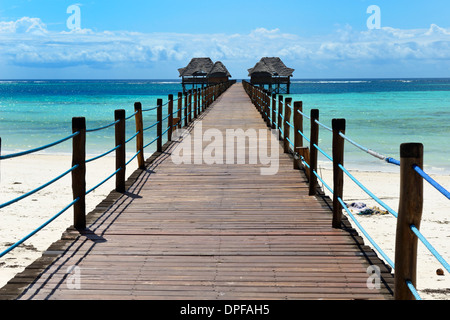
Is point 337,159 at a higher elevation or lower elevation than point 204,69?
lower

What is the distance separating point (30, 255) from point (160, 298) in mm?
5554

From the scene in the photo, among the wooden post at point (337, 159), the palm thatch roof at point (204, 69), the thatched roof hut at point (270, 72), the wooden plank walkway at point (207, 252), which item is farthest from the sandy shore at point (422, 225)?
the palm thatch roof at point (204, 69)

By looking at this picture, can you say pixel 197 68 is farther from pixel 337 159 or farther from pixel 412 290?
pixel 412 290

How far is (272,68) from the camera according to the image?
74.6m

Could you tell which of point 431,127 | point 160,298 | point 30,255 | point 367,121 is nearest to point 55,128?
point 367,121

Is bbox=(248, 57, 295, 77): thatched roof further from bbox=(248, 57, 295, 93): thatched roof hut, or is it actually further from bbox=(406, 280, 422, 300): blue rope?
bbox=(406, 280, 422, 300): blue rope

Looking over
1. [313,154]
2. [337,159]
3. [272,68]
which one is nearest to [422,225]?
[313,154]

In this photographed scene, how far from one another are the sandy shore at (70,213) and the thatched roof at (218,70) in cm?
5608

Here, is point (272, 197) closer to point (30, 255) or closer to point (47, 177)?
point (30, 255)

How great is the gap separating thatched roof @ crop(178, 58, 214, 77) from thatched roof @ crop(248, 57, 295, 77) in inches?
255

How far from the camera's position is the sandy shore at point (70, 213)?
7879mm

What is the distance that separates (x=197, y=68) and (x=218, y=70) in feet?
12.2

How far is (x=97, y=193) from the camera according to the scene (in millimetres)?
13477

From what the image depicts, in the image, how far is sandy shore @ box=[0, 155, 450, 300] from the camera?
310 inches
